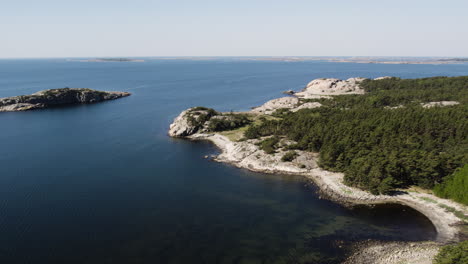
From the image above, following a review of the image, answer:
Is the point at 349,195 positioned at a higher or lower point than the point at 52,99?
lower

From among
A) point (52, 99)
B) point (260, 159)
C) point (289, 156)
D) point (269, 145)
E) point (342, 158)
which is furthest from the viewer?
point (52, 99)

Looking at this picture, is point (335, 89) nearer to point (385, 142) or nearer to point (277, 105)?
point (277, 105)

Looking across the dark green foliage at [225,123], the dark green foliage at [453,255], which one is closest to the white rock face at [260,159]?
the dark green foliage at [225,123]

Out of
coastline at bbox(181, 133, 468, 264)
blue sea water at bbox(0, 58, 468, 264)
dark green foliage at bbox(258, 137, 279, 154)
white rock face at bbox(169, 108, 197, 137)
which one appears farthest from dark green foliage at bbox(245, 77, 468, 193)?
white rock face at bbox(169, 108, 197, 137)

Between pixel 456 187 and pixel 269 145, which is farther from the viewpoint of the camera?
pixel 269 145

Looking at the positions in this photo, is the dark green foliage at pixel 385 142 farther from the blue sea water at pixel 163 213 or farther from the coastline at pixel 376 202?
the blue sea water at pixel 163 213

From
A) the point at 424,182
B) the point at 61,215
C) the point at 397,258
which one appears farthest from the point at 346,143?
the point at 61,215

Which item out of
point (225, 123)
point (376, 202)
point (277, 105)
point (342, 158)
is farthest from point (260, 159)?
point (277, 105)

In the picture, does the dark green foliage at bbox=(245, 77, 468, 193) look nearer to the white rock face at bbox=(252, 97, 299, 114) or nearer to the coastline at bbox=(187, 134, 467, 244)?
the coastline at bbox=(187, 134, 467, 244)
